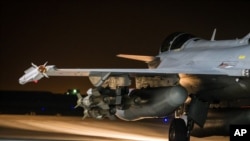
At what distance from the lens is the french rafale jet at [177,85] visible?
1220cm

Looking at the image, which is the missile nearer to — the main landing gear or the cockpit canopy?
the main landing gear

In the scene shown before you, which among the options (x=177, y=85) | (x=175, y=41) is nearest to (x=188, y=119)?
(x=177, y=85)

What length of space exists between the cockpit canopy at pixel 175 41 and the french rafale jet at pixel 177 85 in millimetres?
876

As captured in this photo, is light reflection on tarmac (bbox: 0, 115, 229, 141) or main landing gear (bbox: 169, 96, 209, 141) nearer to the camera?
main landing gear (bbox: 169, 96, 209, 141)

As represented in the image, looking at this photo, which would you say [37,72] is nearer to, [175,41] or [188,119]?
[188,119]

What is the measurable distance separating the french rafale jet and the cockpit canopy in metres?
0.88

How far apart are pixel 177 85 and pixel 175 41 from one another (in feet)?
9.28

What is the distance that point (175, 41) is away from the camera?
15.4m

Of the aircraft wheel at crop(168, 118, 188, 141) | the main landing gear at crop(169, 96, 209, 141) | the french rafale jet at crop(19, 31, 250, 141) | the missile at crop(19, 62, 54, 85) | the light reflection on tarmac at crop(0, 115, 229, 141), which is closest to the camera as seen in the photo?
the missile at crop(19, 62, 54, 85)

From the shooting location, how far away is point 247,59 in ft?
39.2

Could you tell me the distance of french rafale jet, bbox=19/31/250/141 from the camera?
40.0 ft

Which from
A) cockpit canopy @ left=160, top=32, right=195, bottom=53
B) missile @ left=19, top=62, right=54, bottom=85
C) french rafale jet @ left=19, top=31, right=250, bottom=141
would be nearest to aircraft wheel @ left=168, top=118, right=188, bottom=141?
french rafale jet @ left=19, top=31, right=250, bottom=141

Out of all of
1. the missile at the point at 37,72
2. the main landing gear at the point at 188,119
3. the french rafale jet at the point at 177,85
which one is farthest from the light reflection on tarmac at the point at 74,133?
the missile at the point at 37,72

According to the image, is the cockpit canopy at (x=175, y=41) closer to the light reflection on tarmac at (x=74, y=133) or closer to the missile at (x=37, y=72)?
the light reflection on tarmac at (x=74, y=133)
